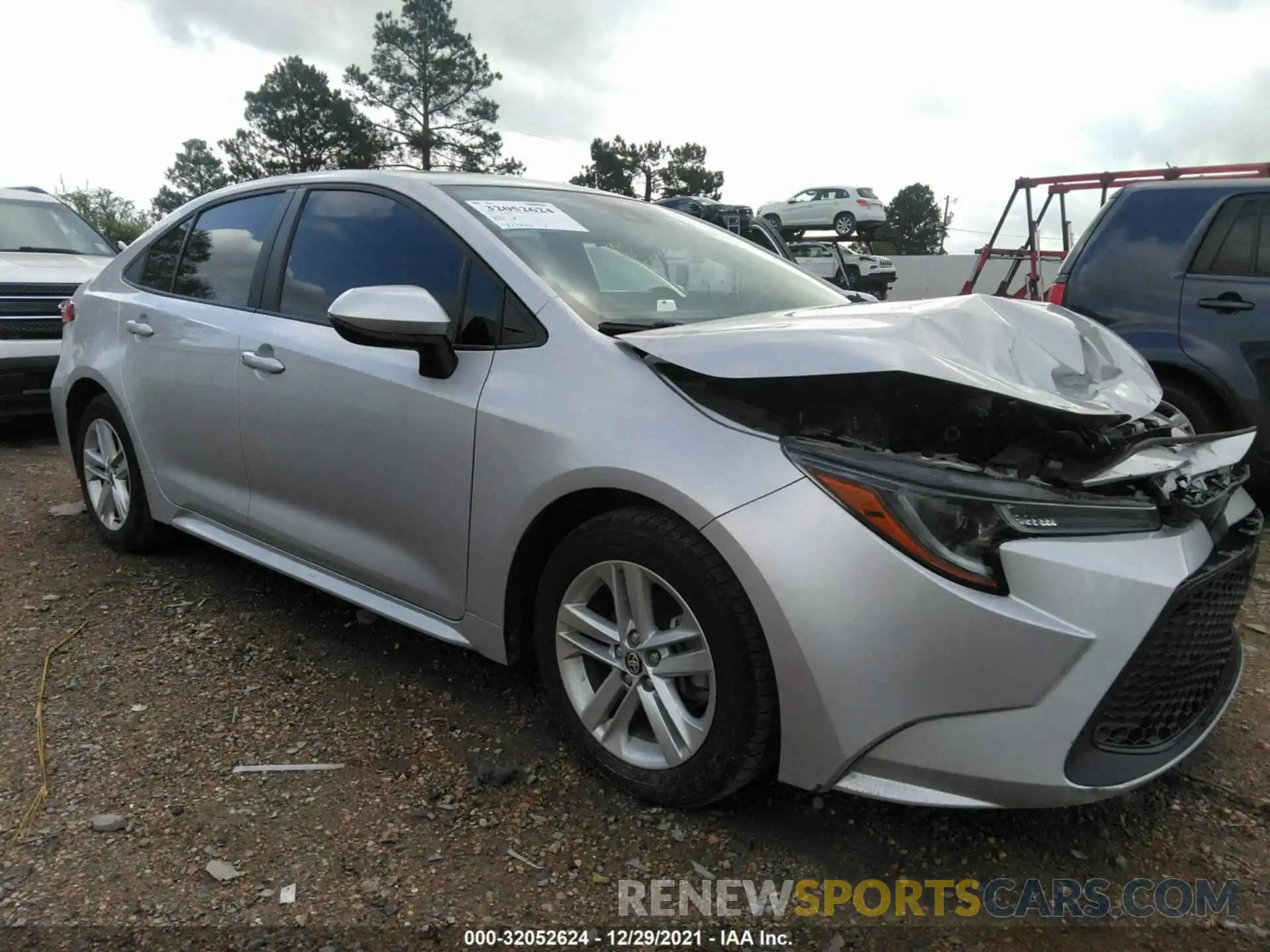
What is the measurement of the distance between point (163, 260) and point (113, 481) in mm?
954

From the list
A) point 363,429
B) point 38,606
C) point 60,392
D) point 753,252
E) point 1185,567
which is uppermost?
point 753,252

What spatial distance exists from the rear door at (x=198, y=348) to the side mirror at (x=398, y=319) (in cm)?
94

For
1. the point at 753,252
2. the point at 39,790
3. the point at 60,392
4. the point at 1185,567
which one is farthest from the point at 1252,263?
the point at 60,392

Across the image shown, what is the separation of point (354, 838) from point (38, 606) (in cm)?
210

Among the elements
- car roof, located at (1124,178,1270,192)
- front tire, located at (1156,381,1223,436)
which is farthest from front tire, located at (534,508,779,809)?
car roof, located at (1124,178,1270,192)

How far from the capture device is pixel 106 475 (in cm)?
388

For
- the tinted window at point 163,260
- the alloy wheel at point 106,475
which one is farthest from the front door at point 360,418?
the alloy wheel at point 106,475

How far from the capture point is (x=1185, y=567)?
5.78ft

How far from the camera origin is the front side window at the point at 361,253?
2570mm

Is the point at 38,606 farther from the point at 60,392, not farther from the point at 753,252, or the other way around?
the point at 753,252

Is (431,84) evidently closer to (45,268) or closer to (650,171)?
(650,171)

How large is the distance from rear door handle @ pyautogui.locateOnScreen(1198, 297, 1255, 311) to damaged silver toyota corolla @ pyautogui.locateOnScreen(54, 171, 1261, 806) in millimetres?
2345

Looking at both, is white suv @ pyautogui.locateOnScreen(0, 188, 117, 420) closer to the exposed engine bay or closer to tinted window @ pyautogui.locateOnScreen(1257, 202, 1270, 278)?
the exposed engine bay

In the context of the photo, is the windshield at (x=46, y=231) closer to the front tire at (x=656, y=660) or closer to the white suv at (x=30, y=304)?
the white suv at (x=30, y=304)
